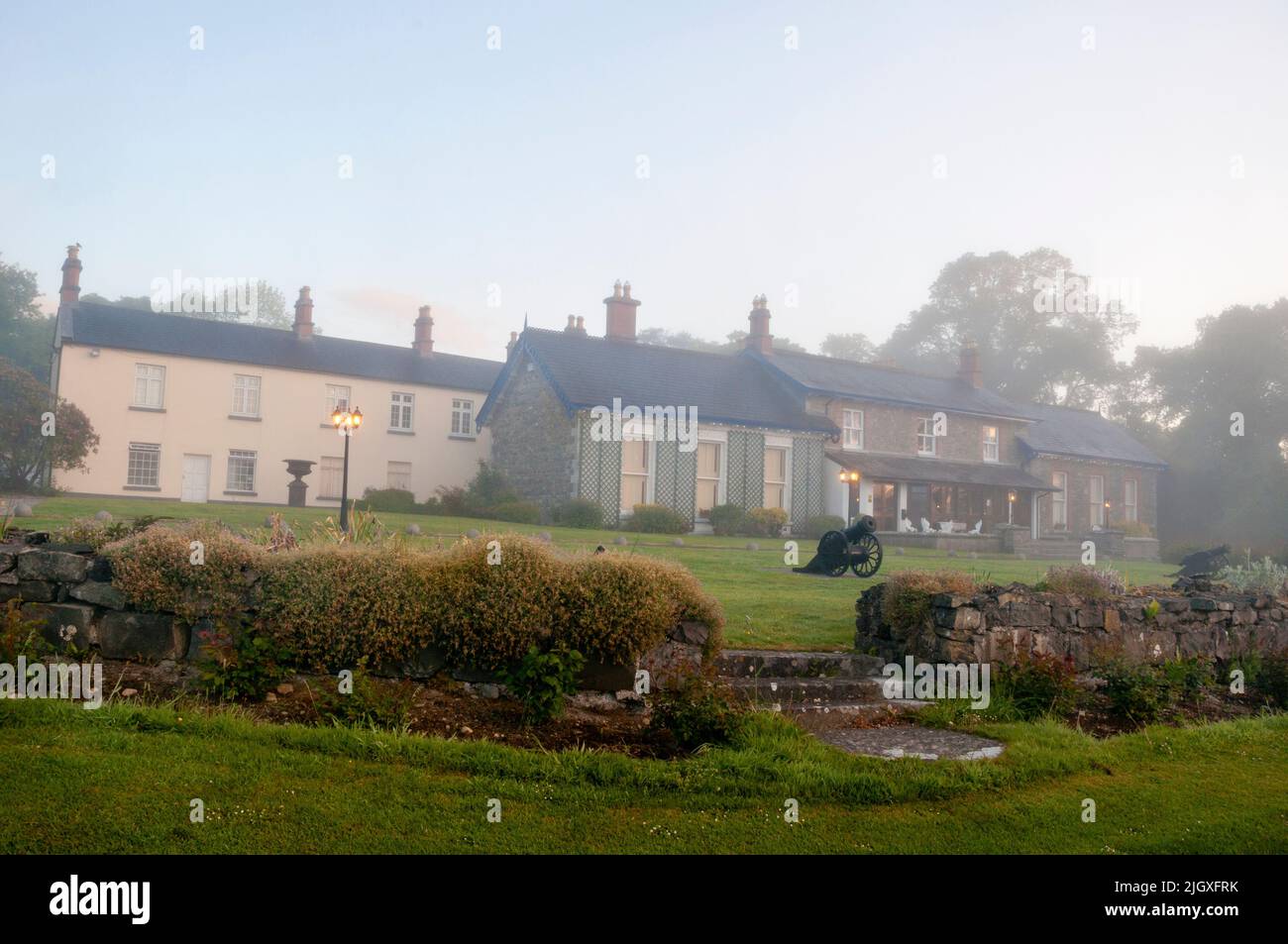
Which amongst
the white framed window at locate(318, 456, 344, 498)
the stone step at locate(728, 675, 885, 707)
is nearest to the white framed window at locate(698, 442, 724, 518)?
the white framed window at locate(318, 456, 344, 498)

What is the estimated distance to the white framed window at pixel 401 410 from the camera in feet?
119

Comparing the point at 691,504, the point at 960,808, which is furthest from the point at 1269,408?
the point at 960,808

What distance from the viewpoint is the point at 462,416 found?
37.8m

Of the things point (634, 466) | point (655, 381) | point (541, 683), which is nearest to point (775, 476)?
point (655, 381)

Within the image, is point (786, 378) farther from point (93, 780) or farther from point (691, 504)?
point (93, 780)

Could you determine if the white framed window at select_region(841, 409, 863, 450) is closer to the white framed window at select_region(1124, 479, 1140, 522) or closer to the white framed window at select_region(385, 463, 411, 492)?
the white framed window at select_region(385, 463, 411, 492)

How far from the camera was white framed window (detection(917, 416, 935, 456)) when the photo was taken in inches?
1385

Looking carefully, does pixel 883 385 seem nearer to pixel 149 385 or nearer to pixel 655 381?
pixel 655 381

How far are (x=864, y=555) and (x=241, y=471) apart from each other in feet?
Result: 80.7

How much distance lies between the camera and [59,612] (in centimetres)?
717

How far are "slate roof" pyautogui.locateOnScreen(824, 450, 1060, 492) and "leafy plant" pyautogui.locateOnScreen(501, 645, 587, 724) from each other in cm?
2476

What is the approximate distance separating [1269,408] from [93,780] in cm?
5002
